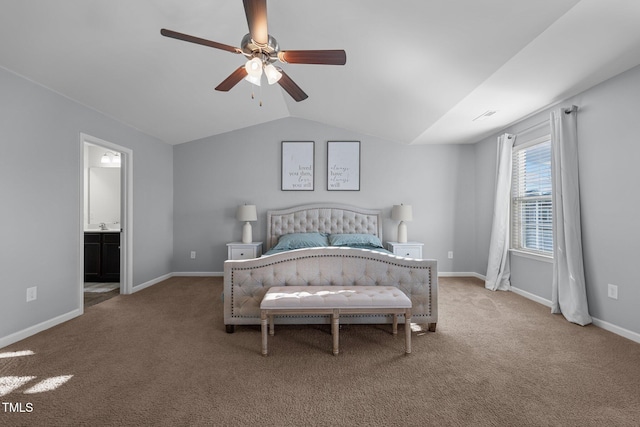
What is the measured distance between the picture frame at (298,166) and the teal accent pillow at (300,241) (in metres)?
0.95

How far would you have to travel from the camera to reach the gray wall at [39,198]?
2.50 m

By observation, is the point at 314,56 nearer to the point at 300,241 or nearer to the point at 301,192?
the point at 300,241

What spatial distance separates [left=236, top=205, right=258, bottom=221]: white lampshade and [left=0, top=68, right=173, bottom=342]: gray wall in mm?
1946

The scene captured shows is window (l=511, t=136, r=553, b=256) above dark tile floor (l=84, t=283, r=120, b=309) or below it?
above

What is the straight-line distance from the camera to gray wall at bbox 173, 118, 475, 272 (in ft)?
16.8

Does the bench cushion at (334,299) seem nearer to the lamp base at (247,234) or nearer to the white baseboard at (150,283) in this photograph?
the lamp base at (247,234)

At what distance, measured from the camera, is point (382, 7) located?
2135 mm

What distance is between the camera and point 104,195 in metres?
5.20

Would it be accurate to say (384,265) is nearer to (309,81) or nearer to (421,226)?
(309,81)

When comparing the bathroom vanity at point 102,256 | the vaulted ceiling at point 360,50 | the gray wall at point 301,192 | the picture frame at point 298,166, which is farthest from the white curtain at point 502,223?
the bathroom vanity at point 102,256

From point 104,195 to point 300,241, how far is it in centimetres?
369

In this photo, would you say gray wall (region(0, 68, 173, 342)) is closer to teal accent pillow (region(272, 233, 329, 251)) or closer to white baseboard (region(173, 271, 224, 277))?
white baseboard (region(173, 271, 224, 277))

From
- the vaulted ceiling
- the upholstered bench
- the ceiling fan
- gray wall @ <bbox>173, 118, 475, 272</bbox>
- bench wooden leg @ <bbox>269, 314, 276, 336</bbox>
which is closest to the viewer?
the ceiling fan

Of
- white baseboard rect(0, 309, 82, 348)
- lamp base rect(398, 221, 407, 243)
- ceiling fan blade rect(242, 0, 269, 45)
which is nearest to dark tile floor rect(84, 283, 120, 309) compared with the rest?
white baseboard rect(0, 309, 82, 348)
